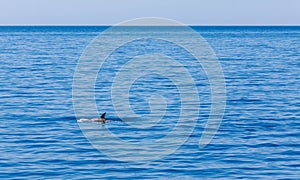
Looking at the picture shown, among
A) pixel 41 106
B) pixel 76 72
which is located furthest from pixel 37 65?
pixel 41 106

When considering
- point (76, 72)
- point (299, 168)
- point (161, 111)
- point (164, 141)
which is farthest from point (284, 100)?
point (76, 72)

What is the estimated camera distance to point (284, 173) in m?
26.6

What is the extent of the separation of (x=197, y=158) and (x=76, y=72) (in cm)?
4684

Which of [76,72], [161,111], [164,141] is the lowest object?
[164,141]

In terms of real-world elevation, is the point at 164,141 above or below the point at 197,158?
above

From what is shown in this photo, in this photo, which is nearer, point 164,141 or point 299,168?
point 299,168

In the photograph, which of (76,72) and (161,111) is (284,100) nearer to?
(161,111)

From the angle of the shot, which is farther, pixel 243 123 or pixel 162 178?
pixel 243 123

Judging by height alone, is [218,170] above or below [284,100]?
below

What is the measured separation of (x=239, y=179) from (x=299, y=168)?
3219 millimetres

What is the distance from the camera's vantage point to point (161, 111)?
43.7 meters

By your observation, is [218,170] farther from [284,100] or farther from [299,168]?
[284,100]

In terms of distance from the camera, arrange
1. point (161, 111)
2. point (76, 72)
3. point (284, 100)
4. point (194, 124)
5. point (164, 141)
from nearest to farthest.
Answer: point (164, 141) < point (194, 124) < point (161, 111) < point (284, 100) < point (76, 72)

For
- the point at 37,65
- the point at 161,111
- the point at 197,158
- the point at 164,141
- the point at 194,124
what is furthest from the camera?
the point at 37,65
